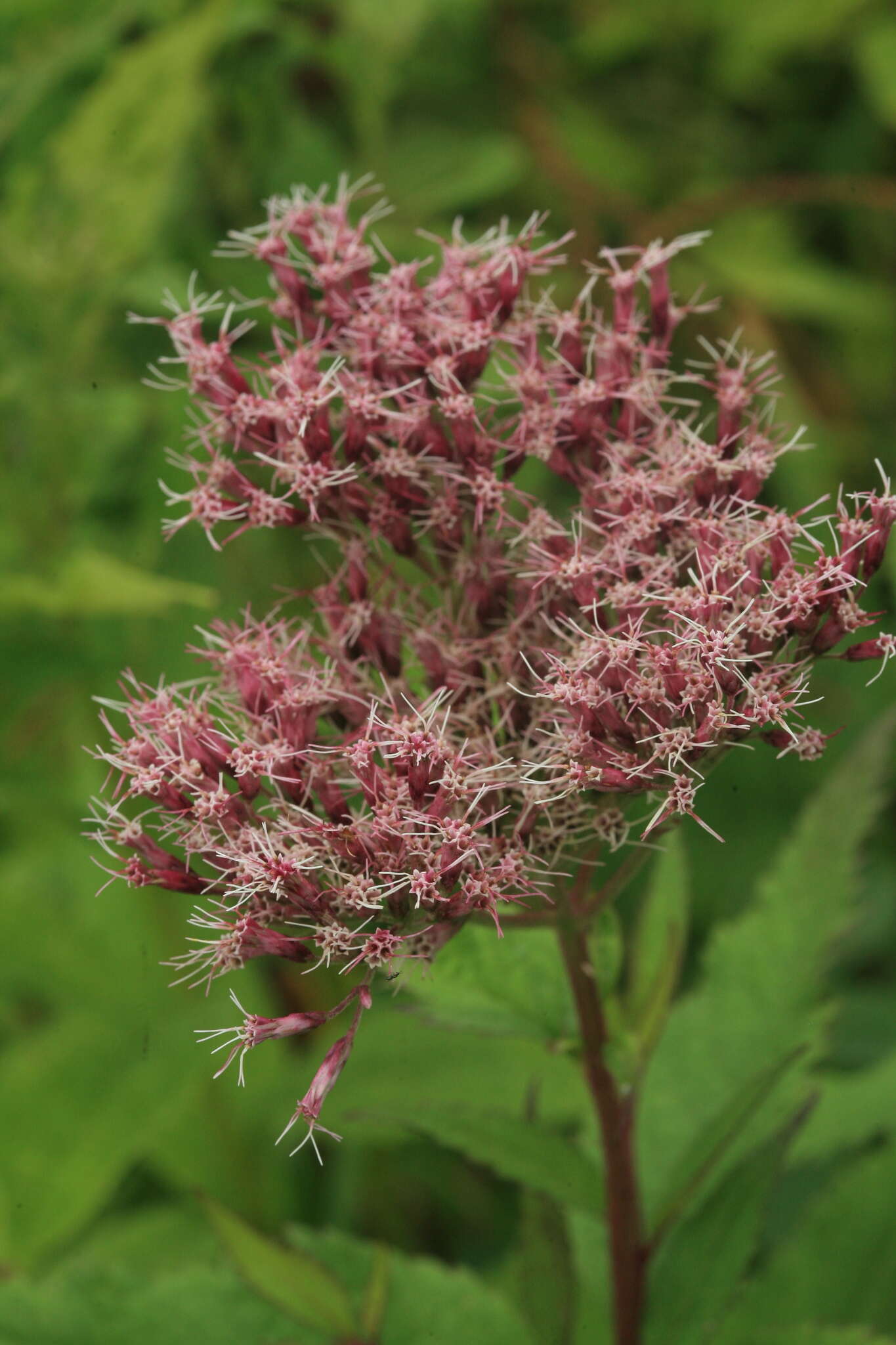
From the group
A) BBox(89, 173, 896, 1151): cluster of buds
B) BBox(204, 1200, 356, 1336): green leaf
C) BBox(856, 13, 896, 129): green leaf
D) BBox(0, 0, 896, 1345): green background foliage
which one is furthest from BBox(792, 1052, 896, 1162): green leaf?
BBox(856, 13, 896, 129): green leaf

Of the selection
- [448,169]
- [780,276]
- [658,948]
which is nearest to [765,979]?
[658,948]

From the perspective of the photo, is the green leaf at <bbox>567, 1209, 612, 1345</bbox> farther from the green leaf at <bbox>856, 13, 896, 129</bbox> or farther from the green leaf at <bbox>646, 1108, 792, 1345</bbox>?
the green leaf at <bbox>856, 13, 896, 129</bbox>

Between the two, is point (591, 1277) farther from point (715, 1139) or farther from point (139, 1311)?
point (139, 1311)

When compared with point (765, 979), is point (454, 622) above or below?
above

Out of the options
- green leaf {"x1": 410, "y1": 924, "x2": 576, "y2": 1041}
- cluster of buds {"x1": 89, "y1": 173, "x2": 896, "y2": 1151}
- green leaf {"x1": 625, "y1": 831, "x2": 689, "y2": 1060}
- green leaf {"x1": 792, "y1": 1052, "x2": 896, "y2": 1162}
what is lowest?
green leaf {"x1": 792, "y1": 1052, "x2": 896, "y2": 1162}

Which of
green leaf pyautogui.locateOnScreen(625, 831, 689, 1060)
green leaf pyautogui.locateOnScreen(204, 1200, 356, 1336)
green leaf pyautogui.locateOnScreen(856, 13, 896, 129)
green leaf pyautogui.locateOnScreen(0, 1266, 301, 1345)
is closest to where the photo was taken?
green leaf pyautogui.locateOnScreen(204, 1200, 356, 1336)

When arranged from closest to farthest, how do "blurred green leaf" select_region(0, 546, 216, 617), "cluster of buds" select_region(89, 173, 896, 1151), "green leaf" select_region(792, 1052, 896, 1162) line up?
"cluster of buds" select_region(89, 173, 896, 1151)
"green leaf" select_region(792, 1052, 896, 1162)
"blurred green leaf" select_region(0, 546, 216, 617)

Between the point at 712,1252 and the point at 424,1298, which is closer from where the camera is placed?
the point at 712,1252

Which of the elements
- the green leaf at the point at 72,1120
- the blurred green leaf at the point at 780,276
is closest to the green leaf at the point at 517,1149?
the green leaf at the point at 72,1120
